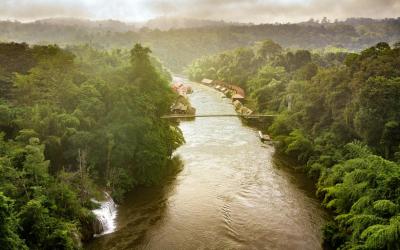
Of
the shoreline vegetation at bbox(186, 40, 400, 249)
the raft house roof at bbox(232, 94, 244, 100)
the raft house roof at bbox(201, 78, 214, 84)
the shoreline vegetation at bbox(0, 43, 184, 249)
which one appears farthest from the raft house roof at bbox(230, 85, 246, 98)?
the shoreline vegetation at bbox(0, 43, 184, 249)

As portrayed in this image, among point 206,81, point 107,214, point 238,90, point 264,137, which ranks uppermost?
point 206,81

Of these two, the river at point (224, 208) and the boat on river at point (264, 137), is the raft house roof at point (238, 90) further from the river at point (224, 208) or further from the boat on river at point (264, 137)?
the river at point (224, 208)

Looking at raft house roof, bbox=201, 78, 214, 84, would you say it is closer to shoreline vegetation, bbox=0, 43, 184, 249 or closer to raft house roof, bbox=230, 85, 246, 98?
raft house roof, bbox=230, 85, 246, 98

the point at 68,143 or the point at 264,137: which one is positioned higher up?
the point at 68,143

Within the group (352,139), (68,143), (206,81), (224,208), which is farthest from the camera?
(206,81)

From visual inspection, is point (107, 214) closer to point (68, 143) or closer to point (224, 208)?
point (68, 143)

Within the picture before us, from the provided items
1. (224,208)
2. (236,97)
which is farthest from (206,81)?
(224,208)

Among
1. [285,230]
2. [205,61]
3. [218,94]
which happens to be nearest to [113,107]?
[285,230]

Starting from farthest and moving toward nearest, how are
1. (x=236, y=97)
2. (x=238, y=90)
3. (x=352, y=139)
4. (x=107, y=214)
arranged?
(x=238, y=90) → (x=236, y=97) → (x=352, y=139) → (x=107, y=214)
